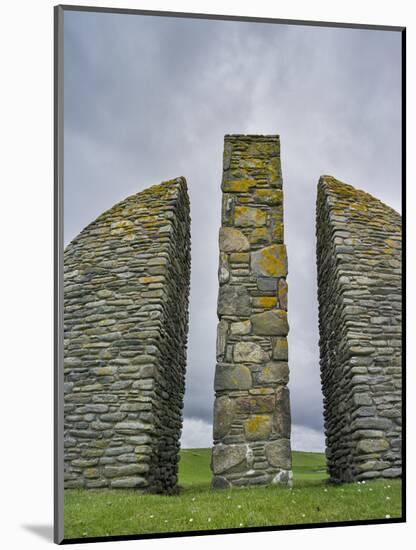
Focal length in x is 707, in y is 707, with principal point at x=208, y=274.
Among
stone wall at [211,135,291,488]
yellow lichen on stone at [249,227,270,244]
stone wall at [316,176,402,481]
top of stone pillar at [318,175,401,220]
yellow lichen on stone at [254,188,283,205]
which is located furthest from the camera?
top of stone pillar at [318,175,401,220]

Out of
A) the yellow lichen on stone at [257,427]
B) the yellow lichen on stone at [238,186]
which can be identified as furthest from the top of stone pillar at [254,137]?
the yellow lichen on stone at [257,427]

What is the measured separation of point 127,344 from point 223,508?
2.78m

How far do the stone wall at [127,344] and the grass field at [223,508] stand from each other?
0.59 meters

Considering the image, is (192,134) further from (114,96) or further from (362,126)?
(362,126)

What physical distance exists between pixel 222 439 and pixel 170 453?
215 centimetres

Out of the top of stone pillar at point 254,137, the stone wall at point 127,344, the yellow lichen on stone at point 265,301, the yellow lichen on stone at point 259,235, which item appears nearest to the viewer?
the stone wall at point 127,344

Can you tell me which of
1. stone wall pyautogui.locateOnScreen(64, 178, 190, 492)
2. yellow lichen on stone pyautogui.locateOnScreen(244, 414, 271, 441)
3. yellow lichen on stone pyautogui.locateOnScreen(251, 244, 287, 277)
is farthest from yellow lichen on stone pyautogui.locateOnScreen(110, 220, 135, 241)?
yellow lichen on stone pyautogui.locateOnScreen(244, 414, 271, 441)

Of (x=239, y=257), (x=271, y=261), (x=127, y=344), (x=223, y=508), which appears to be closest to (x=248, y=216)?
(x=239, y=257)

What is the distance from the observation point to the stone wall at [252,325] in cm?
884

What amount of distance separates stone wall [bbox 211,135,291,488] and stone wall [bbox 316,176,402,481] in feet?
3.67

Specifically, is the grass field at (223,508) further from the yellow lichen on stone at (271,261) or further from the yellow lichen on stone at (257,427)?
the yellow lichen on stone at (271,261)

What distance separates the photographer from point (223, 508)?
775 cm

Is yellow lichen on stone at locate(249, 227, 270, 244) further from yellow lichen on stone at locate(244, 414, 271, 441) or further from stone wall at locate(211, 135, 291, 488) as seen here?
yellow lichen on stone at locate(244, 414, 271, 441)

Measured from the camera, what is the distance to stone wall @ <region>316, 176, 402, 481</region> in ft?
30.6
